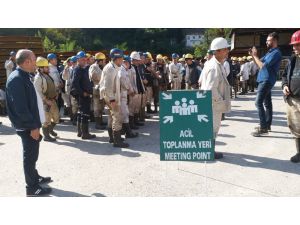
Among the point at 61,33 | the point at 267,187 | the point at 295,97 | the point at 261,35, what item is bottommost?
the point at 267,187

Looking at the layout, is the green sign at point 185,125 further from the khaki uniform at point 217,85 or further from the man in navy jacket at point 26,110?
the man in navy jacket at point 26,110

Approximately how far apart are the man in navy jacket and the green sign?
1.84 meters

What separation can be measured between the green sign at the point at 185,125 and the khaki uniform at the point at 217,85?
1208mm

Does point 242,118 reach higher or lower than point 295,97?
lower

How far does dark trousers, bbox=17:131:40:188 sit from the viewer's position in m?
4.72

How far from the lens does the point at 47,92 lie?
25.8ft

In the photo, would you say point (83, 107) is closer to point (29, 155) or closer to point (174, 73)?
point (29, 155)

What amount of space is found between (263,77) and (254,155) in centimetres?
214

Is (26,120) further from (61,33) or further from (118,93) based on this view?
(61,33)

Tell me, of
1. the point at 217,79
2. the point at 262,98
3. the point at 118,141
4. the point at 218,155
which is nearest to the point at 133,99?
the point at 118,141

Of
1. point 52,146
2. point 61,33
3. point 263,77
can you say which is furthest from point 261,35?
point 61,33

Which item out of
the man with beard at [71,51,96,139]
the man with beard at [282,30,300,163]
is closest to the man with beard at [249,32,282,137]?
the man with beard at [282,30,300,163]

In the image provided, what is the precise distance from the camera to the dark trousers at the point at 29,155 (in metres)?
4.72

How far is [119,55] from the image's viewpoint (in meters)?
7.05
